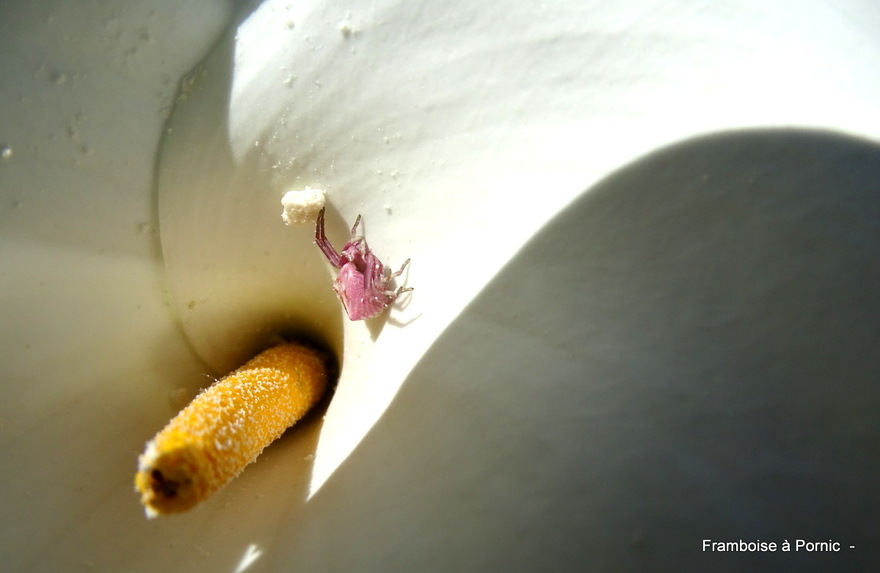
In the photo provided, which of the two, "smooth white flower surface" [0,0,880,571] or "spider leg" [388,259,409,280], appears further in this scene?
"spider leg" [388,259,409,280]

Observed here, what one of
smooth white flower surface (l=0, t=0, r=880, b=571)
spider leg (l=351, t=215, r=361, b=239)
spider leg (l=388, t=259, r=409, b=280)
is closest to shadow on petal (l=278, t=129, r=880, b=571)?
smooth white flower surface (l=0, t=0, r=880, b=571)

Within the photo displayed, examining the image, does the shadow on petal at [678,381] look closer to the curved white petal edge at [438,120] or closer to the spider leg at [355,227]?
the curved white petal edge at [438,120]

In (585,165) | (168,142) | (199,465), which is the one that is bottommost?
(199,465)

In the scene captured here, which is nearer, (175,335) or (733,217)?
(733,217)

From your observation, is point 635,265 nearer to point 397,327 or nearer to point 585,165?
point 585,165

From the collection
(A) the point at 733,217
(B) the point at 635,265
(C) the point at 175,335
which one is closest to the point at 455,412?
(B) the point at 635,265

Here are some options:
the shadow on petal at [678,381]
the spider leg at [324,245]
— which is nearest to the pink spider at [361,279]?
the spider leg at [324,245]

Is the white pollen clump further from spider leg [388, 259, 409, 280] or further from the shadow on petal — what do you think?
the shadow on petal

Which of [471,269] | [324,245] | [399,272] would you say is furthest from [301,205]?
[471,269]
